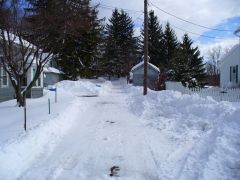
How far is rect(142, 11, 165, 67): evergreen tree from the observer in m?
62.5

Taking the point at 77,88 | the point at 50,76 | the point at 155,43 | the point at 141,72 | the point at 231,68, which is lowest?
the point at 77,88

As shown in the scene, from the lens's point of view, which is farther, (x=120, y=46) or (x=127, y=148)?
(x=120, y=46)

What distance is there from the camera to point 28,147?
7961 mm

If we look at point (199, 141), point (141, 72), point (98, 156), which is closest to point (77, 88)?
point (141, 72)

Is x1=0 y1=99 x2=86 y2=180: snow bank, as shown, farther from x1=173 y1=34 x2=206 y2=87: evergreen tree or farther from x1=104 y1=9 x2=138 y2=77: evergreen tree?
x1=104 y1=9 x2=138 y2=77: evergreen tree

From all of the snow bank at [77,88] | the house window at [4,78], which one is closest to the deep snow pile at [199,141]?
the house window at [4,78]

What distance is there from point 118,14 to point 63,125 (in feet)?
215

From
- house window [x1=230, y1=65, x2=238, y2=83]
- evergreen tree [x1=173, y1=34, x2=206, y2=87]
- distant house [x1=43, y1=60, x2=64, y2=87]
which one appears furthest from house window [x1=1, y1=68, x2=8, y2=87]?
evergreen tree [x1=173, y1=34, x2=206, y2=87]

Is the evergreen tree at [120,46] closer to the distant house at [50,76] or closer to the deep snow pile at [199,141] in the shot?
the distant house at [50,76]

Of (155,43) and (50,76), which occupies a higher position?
(155,43)

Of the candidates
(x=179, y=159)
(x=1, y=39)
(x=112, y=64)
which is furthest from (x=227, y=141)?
(x=112, y=64)

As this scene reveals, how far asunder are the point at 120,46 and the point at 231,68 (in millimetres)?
46653

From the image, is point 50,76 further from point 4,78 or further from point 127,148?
point 127,148

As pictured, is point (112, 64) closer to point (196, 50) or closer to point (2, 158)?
point (196, 50)
